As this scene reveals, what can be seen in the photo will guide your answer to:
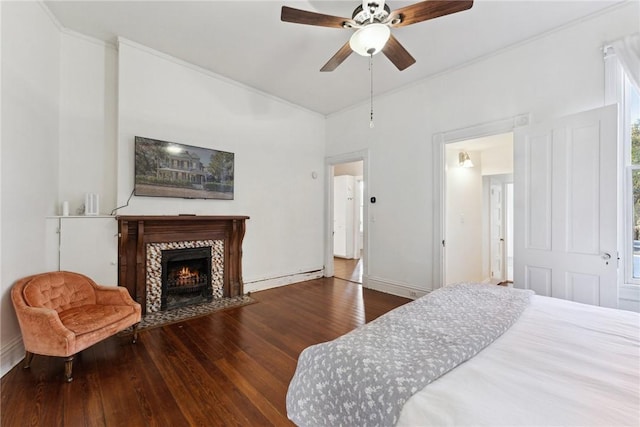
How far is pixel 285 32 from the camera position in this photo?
9.28 feet

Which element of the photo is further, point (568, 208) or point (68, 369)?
point (568, 208)

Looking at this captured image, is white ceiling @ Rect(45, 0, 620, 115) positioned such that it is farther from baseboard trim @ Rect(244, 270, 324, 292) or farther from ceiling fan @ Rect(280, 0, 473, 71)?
baseboard trim @ Rect(244, 270, 324, 292)

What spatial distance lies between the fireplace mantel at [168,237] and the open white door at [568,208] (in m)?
3.50

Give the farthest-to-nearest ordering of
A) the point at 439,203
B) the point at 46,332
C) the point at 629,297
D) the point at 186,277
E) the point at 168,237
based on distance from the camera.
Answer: the point at 439,203, the point at 186,277, the point at 168,237, the point at 629,297, the point at 46,332

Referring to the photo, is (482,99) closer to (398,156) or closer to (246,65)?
(398,156)

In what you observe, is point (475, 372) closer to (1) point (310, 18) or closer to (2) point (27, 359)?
(1) point (310, 18)

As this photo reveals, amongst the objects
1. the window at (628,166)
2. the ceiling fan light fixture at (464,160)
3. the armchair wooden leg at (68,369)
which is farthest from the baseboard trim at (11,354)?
the ceiling fan light fixture at (464,160)


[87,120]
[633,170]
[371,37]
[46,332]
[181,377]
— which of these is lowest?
[181,377]

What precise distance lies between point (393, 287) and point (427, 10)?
3.42 meters

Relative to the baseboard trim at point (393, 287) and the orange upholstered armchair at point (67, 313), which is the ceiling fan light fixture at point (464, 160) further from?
the orange upholstered armchair at point (67, 313)

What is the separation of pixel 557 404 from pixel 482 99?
3378 mm

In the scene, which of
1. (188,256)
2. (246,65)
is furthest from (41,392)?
(246,65)

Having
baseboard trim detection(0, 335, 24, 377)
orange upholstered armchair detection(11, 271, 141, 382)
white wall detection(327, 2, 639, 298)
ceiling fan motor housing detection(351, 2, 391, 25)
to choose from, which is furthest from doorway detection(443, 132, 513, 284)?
baseboard trim detection(0, 335, 24, 377)

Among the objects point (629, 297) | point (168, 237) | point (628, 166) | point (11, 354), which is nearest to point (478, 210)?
point (628, 166)
